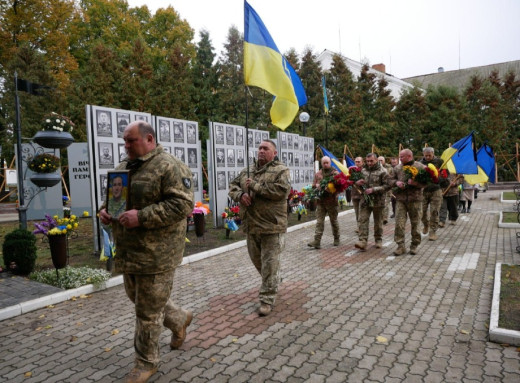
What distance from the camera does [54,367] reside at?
12.7 ft

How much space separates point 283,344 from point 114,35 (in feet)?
112

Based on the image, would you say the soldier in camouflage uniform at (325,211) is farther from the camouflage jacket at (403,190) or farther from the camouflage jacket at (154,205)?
the camouflage jacket at (154,205)

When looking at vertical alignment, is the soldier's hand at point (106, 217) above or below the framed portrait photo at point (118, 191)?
below

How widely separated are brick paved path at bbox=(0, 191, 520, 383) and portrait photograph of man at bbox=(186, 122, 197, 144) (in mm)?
5242

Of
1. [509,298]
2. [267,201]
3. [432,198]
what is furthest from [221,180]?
[509,298]

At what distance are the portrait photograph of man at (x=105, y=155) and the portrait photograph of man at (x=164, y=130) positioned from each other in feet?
6.11

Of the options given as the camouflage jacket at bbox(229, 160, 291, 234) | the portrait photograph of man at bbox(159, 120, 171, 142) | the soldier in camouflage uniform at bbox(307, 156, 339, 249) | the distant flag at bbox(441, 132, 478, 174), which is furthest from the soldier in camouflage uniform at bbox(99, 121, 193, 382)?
the distant flag at bbox(441, 132, 478, 174)

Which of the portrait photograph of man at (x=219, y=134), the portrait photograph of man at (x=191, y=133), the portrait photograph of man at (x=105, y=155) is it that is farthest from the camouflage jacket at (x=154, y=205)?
the portrait photograph of man at (x=219, y=134)

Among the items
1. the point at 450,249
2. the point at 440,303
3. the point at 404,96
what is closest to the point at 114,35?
the point at 404,96

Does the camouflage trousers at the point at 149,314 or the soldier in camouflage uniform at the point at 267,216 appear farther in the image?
the soldier in camouflage uniform at the point at 267,216

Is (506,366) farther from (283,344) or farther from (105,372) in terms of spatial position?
(105,372)

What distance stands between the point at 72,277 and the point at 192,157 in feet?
19.9

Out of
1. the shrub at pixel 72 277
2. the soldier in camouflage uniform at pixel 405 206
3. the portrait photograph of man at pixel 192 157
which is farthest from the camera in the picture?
the portrait photograph of man at pixel 192 157

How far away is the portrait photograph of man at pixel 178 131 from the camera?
11.3 m
